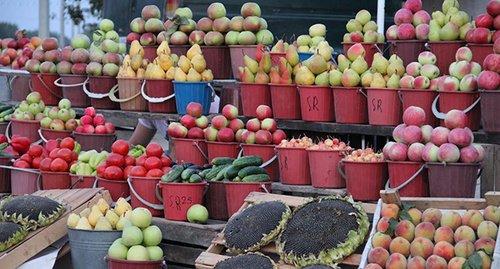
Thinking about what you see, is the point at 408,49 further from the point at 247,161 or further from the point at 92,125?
the point at 92,125

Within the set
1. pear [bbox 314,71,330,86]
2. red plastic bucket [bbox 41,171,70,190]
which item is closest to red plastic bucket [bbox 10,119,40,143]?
red plastic bucket [bbox 41,171,70,190]

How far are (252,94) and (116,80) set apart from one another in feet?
5.40

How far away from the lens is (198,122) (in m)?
5.47

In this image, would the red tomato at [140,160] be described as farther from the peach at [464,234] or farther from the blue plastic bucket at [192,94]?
the peach at [464,234]

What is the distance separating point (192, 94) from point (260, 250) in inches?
74.8

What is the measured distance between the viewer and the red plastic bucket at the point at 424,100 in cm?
465

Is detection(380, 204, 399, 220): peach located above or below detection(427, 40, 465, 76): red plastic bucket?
below

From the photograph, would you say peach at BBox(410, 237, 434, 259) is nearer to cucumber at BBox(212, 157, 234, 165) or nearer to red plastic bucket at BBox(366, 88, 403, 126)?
red plastic bucket at BBox(366, 88, 403, 126)

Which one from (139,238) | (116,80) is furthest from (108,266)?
(116,80)

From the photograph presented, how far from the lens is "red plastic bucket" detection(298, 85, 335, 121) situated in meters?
5.06

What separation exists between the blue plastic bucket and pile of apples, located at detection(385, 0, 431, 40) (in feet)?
4.90

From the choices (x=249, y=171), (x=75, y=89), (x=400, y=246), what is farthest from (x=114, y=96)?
(x=400, y=246)

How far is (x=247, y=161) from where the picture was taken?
4.81m

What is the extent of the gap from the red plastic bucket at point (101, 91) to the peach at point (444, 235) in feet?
12.1
